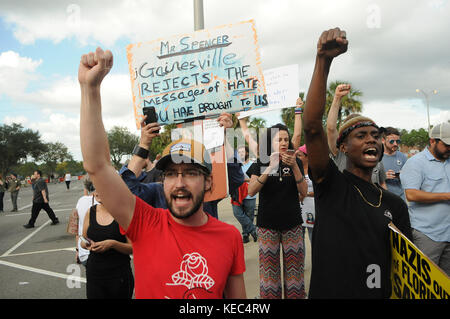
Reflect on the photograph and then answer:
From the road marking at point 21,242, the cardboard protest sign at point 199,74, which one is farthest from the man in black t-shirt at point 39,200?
the cardboard protest sign at point 199,74

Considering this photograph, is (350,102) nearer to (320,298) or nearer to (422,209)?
(422,209)

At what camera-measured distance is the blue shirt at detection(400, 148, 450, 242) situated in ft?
10.4

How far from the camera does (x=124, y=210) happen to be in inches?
60.2

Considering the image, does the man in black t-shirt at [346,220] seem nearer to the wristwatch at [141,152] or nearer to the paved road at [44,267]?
the wristwatch at [141,152]

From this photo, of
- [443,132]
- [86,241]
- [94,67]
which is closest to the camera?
[94,67]

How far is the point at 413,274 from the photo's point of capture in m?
1.53

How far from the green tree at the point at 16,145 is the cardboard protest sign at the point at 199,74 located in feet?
196

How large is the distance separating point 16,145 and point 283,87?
2451 inches

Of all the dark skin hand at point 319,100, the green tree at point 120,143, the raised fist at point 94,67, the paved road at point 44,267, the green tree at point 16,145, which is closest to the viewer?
the raised fist at point 94,67

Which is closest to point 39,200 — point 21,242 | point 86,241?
point 21,242

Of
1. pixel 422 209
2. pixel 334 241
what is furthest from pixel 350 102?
pixel 334 241

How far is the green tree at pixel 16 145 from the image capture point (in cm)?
5206

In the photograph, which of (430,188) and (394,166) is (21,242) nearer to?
(394,166)
